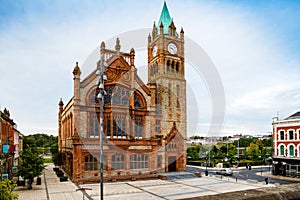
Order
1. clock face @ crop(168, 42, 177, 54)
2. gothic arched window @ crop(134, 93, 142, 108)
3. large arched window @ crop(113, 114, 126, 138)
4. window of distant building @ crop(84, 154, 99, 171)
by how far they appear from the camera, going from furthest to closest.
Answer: clock face @ crop(168, 42, 177, 54) → gothic arched window @ crop(134, 93, 142, 108) → large arched window @ crop(113, 114, 126, 138) → window of distant building @ crop(84, 154, 99, 171)

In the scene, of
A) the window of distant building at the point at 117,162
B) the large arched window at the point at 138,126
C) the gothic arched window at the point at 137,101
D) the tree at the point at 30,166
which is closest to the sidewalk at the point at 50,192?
the tree at the point at 30,166

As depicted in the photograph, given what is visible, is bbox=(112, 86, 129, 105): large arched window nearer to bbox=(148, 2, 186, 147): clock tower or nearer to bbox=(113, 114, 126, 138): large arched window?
bbox=(113, 114, 126, 138): large arched window

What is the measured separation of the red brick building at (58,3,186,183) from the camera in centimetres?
3366

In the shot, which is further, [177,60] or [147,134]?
[177,60]

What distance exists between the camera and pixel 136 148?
119 feet

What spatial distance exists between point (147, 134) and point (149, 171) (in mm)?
5290

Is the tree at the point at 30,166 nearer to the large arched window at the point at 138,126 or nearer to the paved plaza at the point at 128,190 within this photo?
the paved plaza at the point at 128,190

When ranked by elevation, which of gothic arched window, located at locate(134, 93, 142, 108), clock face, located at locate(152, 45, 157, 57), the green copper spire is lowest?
gothic arched window, located at locate(134, 93, 142, 108)

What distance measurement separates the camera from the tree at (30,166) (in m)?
28.0

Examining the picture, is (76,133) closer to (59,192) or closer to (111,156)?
(111,156)

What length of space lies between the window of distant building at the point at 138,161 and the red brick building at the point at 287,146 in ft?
71.5

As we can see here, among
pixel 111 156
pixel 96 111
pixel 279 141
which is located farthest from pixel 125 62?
pixel 279 141

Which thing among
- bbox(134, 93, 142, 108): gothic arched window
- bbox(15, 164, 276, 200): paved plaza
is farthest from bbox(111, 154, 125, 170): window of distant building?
bbox(134, 93, 142, 108): gothic arched window

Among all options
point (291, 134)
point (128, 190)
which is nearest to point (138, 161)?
point (128, 190)
